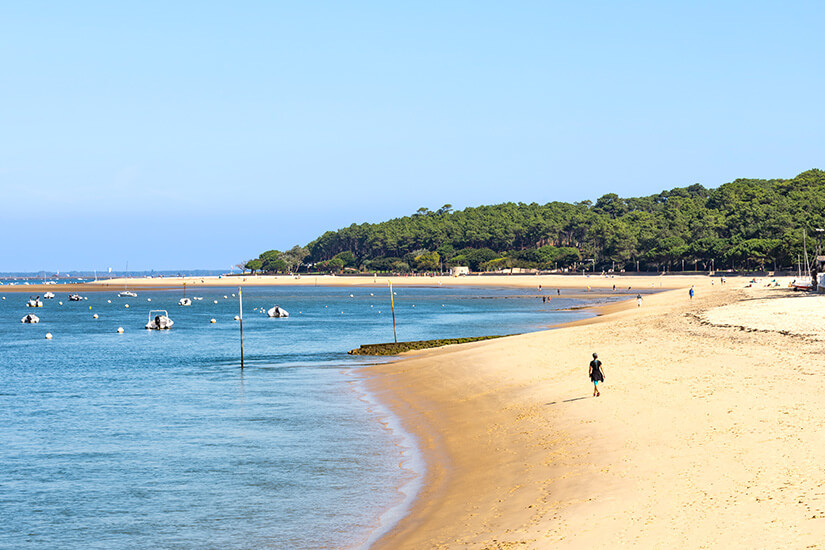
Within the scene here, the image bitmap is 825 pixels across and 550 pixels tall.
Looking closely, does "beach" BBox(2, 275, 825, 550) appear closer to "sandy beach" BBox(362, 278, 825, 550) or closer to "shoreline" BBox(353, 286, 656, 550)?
"sandy beach" BBox(362, 278, 825, 550)

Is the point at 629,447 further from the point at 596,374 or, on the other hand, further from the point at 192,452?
the point at 192,452

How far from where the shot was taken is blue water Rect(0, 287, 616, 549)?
19453 mm

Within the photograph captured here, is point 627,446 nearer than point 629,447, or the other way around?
point 629,447

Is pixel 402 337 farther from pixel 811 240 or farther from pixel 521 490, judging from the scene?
pixel 811 240

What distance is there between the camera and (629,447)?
20906 millimetres

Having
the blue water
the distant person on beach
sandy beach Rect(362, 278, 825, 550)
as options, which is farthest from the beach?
the blue water

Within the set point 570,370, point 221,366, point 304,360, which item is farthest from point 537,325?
point 570,370

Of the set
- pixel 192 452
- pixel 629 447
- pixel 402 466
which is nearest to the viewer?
pixel 629 447

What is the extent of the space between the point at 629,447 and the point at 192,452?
1539cm

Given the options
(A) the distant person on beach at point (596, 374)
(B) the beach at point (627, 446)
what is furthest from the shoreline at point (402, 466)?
(A) the distant person on beach at point (596, 374)

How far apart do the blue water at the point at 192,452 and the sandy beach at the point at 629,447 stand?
7.84 feet

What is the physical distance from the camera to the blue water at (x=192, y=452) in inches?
766

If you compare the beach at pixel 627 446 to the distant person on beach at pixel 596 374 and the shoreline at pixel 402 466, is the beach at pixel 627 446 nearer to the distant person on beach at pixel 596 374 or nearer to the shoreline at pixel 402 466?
the shoreline at pixel 402 466

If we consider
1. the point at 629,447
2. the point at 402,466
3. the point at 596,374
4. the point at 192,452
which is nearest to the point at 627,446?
the point at 629,447
